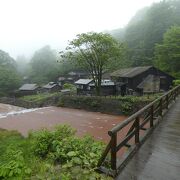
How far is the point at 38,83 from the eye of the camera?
2168 inches

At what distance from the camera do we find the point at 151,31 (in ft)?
139

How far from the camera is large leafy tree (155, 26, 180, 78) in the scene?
92.5ft

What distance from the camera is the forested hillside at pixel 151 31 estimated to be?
40.1 meters

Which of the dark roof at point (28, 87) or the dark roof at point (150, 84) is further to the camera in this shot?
the dark roof at point (28, 87)

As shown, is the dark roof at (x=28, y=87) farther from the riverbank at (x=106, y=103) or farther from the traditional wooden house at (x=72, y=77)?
the riverbank at (x=106, y=103)

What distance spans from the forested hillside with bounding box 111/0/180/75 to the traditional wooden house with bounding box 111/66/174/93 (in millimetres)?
8487

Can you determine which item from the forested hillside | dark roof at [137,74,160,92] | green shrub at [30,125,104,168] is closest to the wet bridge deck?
green shrub at [30,125,104,168]

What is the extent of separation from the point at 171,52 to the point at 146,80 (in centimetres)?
562

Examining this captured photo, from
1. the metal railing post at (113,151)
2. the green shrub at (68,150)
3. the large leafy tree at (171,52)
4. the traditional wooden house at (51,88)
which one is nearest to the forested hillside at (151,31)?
the large leafy tree at (171,52)

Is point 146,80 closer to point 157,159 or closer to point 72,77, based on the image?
point 157,159

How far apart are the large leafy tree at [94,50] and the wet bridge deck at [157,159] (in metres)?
19.4

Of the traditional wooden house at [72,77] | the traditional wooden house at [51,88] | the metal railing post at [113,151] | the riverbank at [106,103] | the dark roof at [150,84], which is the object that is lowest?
the riverbank at [106,103]

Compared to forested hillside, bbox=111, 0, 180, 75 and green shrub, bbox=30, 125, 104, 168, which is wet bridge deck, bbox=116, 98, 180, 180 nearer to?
green shrub, bbox=30, 125, 104, 168

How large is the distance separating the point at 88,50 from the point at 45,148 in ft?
66.3
